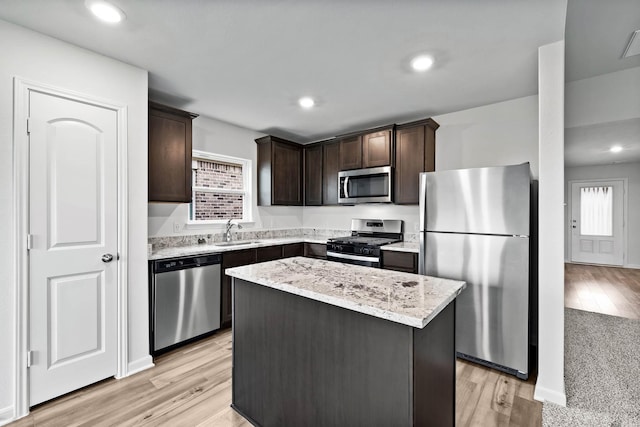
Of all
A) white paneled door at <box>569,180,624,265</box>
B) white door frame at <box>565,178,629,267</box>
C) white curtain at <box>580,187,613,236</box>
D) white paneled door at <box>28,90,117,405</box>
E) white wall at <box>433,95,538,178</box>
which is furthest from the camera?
white curtain at <box>580,187,613,236</box>

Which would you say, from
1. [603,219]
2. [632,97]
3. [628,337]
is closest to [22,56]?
[632,97]

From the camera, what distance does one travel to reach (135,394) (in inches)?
→ 82.7

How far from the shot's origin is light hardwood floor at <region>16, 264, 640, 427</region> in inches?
72.4

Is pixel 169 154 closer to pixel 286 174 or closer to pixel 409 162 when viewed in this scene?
pixel 286 174

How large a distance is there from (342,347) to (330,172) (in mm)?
3162

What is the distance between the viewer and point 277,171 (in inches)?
165

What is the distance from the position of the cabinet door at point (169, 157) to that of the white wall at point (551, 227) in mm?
3132

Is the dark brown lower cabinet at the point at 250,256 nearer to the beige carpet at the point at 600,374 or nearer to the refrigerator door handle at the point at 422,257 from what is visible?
the refrigerator door handle at the point at 422,257

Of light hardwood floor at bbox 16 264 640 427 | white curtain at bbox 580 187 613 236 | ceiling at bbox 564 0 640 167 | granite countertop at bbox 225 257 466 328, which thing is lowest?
light hardwood floor at bbox 16 264 640 427

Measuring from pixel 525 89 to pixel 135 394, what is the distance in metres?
4.26

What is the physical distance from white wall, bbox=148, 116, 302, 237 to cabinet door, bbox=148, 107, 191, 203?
41cm

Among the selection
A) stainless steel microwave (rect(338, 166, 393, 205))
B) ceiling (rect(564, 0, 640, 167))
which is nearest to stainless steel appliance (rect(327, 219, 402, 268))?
stainless steel microwave (rect(338, 166, 393, 205))

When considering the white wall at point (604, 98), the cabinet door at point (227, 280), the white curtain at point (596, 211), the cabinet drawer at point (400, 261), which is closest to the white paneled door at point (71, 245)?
the cabinet door at point (227, 280)

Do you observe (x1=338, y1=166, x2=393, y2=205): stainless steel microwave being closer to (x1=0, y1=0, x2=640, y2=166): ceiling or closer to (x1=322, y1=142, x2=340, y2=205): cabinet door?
(x1=322, y1=142, x2=340, y2=205): cabinet door
